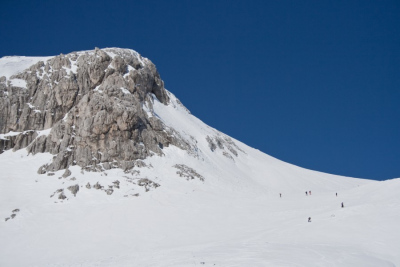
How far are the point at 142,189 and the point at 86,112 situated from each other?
59.5ft

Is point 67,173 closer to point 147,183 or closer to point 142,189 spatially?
point 142,189

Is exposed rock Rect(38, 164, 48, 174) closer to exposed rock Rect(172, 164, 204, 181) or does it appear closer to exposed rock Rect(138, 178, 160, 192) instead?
exposed rock Rect(138, 178, 160, 192)

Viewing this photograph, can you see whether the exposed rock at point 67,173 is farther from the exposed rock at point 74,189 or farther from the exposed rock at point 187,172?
the exposed rock at point 187,172

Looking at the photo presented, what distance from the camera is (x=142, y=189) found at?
5219 centimetres

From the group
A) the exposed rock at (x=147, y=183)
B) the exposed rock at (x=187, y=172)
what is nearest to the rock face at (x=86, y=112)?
the exposed rock at (x=147, y=183)

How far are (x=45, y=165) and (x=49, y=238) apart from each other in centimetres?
1866

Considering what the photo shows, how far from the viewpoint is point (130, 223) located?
42.2 meters

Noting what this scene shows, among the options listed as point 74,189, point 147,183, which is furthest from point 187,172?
point 74,189

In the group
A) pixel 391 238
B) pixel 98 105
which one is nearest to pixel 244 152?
pixel 98 105

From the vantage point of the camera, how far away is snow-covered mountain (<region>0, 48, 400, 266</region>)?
28438mm

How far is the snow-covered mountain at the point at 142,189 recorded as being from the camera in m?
28.4

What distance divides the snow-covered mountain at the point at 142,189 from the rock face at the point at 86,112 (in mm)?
200

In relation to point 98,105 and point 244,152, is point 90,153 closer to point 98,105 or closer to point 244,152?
point 98,105

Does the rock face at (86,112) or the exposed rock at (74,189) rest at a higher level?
the rock face at (86,112)
